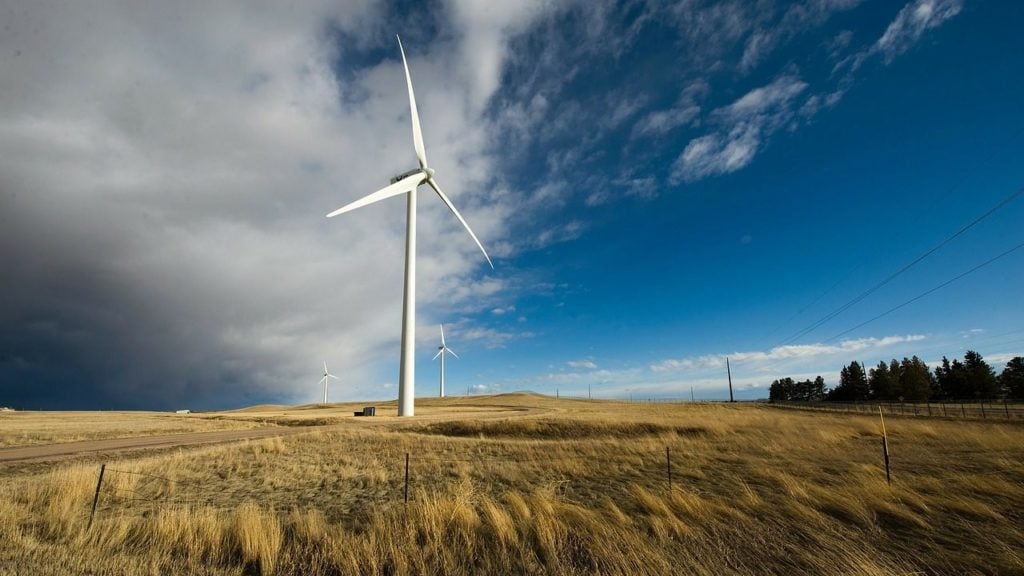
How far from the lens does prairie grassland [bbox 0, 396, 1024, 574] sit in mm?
8789

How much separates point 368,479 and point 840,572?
16656mm

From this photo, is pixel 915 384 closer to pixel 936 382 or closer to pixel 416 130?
pixel 936 382

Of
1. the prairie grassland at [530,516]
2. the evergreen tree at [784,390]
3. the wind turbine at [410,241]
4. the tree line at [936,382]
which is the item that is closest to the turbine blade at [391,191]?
the wind turbine at [410,241]

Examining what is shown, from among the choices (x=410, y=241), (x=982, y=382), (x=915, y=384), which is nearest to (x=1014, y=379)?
(x=982, y=382)

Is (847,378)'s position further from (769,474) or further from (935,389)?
(769,474)

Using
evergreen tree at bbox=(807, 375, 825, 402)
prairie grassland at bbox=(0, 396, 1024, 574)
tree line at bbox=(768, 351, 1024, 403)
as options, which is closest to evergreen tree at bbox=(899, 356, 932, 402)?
tree line at bbox=(768, 351, 1024, 403)

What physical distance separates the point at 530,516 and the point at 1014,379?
143051 mm

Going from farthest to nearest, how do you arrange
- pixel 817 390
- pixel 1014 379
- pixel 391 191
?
pixel 817 390, pixel 1014 379, pixel 391 191

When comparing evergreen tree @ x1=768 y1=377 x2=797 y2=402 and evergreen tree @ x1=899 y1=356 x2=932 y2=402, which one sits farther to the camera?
evergreen tree @ x1=768 y1=377 x2=797 y2=402

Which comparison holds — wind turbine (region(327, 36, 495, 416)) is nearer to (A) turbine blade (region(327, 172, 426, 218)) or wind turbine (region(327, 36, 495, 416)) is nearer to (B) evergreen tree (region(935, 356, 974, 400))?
(A) turbine blade (region(327, 172, 426, 218))

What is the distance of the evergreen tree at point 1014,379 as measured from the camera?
9638cm

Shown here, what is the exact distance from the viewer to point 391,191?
59.2 metres

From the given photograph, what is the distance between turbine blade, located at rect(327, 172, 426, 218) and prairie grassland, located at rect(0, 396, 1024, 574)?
32559 mm

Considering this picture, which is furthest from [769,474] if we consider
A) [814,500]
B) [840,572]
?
[840,572]
